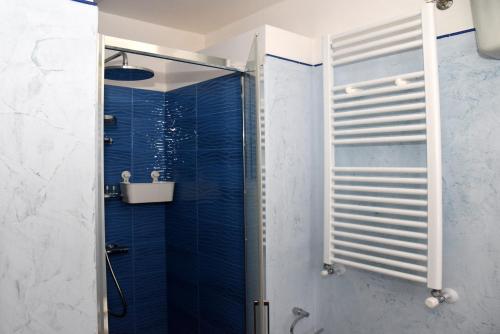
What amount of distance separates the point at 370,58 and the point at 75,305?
148cm

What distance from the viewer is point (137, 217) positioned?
254 cm

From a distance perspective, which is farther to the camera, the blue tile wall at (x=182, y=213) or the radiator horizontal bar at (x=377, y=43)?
the blue tile wall at (x=182, y=213)

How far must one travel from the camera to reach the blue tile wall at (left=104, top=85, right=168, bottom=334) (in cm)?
246

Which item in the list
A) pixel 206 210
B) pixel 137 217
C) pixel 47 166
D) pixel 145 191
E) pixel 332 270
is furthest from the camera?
pixel 137 217

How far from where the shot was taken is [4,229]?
113 cm

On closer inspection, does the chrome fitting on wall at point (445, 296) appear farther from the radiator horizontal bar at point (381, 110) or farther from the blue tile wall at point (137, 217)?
the blue tile wall at point (137, 217)

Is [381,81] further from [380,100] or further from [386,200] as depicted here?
[386,200]

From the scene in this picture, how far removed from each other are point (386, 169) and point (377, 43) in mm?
523

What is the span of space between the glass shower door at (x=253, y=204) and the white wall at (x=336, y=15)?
510 millimetres

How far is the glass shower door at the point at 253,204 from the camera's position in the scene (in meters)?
1.51

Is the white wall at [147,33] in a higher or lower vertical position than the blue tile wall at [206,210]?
higher

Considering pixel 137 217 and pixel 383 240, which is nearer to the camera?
pixel 383 240

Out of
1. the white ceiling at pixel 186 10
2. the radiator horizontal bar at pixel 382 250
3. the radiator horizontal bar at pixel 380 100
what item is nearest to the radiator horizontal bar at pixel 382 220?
the radiator horizontal bar at pixel 382 250

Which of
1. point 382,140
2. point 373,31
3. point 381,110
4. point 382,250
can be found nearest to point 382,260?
point 382,250
